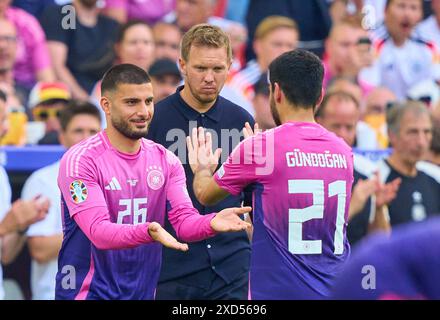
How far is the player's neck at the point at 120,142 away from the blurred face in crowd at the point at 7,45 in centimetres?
475

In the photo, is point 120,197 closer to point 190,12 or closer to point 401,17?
point 190,12

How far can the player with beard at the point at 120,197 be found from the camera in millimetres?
6309

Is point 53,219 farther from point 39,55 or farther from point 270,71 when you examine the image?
point 270,71

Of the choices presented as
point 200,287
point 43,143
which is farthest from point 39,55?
point 200,287

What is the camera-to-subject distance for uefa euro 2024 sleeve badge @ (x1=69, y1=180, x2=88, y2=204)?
6234mm

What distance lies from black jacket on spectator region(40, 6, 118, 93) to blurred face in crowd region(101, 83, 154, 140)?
5.23m

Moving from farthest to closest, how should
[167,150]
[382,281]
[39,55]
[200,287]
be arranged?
[39,55] → [200,287] → [167,150] → [382,281]

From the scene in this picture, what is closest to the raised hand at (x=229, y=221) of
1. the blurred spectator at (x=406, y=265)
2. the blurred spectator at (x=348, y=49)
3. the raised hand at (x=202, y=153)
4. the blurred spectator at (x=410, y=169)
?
the raised hand at (x=202, y=153)

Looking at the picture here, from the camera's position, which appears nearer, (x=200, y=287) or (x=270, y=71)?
(x=270, y=71)

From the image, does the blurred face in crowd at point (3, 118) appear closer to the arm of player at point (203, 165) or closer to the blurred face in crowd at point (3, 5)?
the blurred face in crowd at point (3, 5)

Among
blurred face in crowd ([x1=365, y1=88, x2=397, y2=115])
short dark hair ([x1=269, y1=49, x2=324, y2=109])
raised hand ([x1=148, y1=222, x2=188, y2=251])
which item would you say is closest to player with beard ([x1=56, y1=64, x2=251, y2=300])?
raised hand ([x1=148, y1=222, x2=188, y2=251])

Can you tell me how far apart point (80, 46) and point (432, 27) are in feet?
14.8

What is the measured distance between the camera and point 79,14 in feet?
38.9

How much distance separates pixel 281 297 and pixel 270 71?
1.27m
